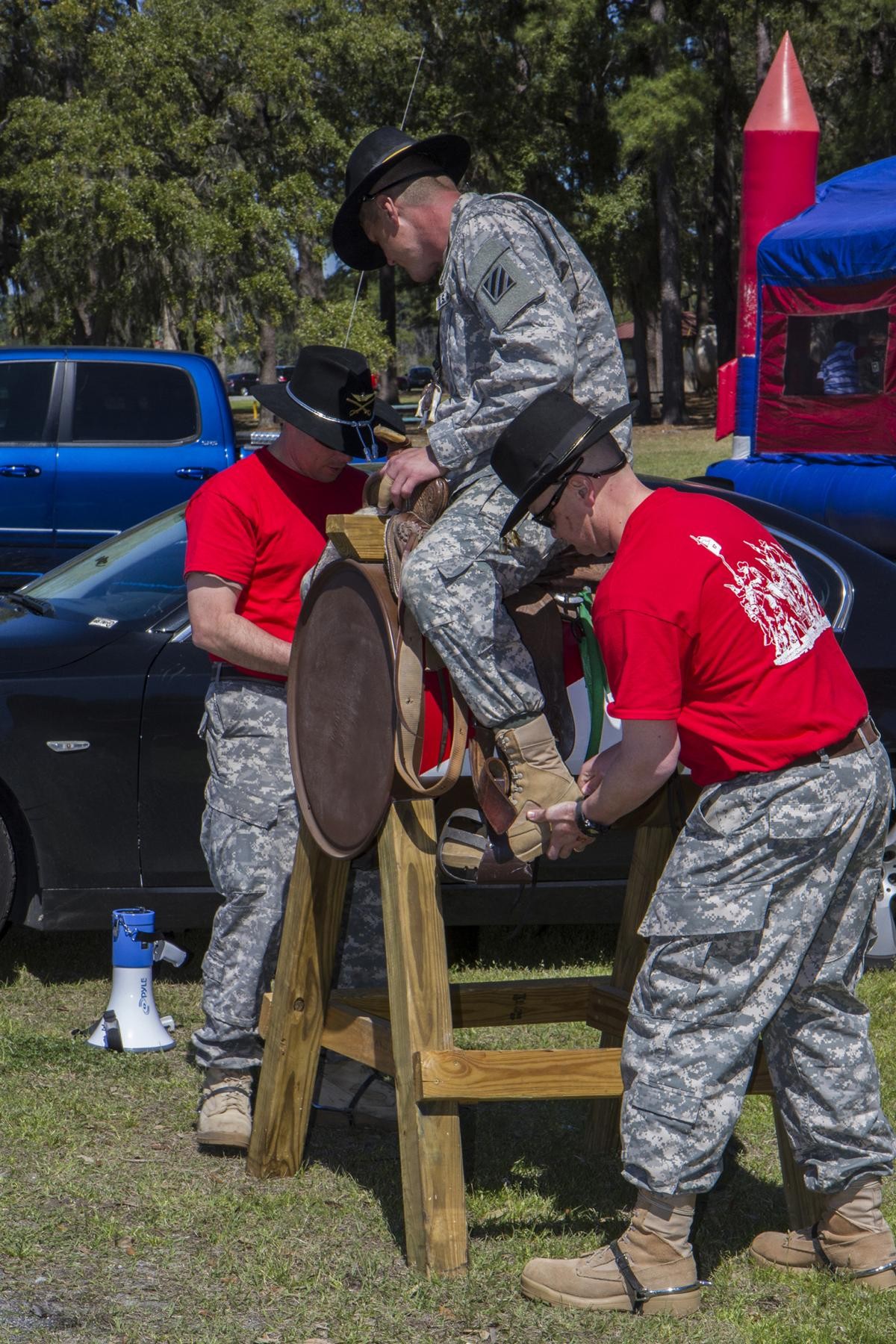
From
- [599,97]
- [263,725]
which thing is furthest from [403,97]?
[263,725]

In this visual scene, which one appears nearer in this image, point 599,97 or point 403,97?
point 403,97

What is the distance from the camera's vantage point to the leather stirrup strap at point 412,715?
3338mm

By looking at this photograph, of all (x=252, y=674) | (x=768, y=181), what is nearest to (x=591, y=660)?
(x=252, y=674)

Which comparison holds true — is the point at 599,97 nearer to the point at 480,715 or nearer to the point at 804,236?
the point at 804,236

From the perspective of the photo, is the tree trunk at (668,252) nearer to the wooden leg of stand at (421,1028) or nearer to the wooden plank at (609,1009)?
the wooden plank at (609,1009)

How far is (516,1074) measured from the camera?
3.46 m

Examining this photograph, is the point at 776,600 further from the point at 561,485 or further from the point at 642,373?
the point at 642,373

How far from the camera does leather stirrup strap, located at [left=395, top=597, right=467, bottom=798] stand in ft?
11.0

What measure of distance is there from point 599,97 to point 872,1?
8455 mm

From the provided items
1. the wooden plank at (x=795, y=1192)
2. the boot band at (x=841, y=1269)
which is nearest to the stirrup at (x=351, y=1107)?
the wooden plank at (x=795, y=1192)

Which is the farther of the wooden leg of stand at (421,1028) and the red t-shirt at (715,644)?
the wooden leg of stand at (421,1028)

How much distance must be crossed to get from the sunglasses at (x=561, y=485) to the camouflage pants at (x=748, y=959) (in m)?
0.65

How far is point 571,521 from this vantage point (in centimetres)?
310

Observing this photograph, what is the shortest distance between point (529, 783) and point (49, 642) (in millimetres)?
2741
